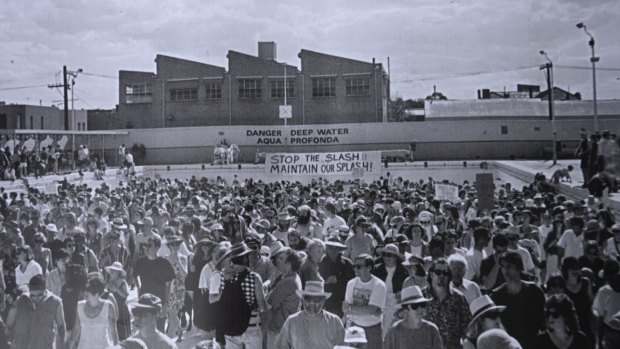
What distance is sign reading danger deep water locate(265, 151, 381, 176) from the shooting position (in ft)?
68.5

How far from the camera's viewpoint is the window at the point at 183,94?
51.7 metres

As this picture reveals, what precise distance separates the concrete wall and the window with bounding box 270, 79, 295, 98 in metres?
7.78

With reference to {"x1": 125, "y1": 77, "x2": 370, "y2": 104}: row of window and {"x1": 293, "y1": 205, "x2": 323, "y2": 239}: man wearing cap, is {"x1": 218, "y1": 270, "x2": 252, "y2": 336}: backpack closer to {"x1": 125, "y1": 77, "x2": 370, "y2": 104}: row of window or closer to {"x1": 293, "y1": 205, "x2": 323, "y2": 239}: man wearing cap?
{"x1": 293, "y1": 205, "x2": 323, "y2": 239}: man wearing cap

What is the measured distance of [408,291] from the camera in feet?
15.0

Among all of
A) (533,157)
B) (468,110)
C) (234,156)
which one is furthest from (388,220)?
(468,110)

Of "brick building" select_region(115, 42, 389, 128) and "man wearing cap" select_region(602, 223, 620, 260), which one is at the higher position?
"brick building" select_region(115, 42, 389, 128)

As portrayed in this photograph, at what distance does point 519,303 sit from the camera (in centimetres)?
525

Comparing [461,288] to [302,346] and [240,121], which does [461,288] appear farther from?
[240,121]

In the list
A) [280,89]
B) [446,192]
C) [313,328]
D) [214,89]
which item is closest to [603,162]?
[446,192]

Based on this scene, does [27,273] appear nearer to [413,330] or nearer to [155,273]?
[155,273]

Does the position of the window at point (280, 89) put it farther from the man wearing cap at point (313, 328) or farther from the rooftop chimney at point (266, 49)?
the man wearing cap at point (313, 328)

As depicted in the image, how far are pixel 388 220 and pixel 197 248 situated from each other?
16.4 ft

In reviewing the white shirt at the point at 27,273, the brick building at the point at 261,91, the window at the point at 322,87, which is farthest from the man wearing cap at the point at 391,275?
the window at the point at 322,87

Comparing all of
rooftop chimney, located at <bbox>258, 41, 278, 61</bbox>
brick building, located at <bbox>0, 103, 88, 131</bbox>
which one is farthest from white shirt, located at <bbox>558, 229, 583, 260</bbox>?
brick building, located at <bbox>0, 103, 88, 131</bbox>
